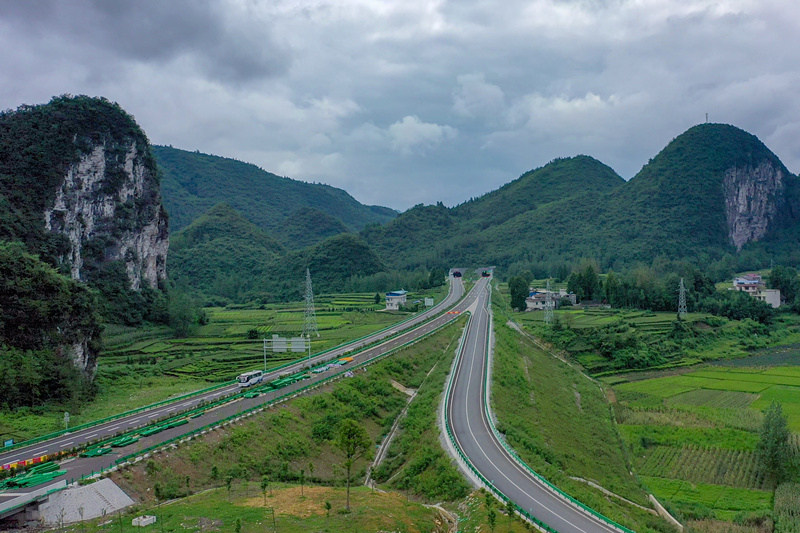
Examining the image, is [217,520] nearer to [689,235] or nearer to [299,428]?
[299,428]

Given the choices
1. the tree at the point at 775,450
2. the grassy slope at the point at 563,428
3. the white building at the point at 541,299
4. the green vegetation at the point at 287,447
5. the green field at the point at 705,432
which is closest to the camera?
the green vegetation at the point at 287,447

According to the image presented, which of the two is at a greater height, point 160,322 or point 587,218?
point 587,218

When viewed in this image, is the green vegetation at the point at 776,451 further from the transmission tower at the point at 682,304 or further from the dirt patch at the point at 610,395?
the transmission tower at the point at 682,304

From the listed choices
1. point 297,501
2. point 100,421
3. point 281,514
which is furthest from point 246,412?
point 281,514

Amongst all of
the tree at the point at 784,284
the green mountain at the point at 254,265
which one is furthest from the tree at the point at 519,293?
the tree at the point at 784,284

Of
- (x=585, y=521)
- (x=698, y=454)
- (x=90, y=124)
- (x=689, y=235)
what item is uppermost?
(x=90, y=124)

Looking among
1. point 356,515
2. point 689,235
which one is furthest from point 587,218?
point 356,515

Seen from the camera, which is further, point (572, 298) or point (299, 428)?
point (572, 298)
